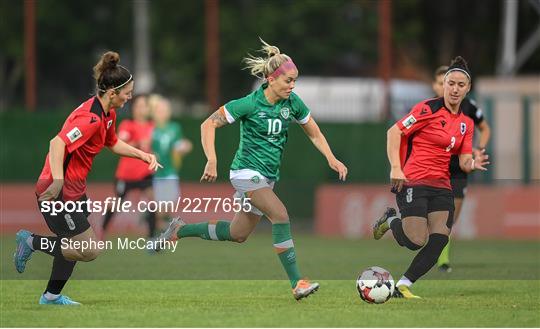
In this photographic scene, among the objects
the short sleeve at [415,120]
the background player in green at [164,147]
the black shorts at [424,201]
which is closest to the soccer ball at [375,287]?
the black shorts at [424,201]

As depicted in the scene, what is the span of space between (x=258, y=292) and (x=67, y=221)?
237 centimetres

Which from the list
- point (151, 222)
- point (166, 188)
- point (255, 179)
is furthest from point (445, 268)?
point (166, 188)

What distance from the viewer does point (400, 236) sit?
1244cm

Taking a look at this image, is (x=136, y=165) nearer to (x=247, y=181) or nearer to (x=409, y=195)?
(x=247, y=181)

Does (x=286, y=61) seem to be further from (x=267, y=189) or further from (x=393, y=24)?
(x=393, y=24)

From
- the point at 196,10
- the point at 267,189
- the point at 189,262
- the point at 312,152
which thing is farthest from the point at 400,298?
the point at 196,10

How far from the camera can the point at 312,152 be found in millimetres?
26484

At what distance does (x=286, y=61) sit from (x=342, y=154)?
14.7m

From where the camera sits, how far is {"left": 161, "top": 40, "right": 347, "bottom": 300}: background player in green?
12.0 metres

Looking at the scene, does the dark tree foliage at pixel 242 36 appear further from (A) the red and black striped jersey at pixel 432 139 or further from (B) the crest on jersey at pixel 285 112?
(B) the crest on jersey at pixel 285 112

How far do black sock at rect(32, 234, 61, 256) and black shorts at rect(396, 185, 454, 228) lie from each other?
325 cm

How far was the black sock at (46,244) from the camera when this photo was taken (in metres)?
11.6

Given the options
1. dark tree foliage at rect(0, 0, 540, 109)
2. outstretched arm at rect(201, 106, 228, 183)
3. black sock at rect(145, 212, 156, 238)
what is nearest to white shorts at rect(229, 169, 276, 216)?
outstretched arm at rect(201, 106, 228, 183)

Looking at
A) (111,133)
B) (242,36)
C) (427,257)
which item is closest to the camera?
(111,133)
